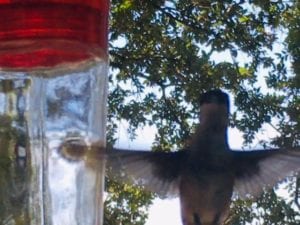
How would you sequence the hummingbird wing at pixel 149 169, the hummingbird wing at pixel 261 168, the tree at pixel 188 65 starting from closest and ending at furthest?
the hummingbird wing at pixel 149 169, the hummingbird wing at pixel 261 168, the tree at pixel 188 65

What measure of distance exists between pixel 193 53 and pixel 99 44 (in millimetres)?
2841

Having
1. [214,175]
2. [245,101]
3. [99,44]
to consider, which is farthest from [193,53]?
[99,44]

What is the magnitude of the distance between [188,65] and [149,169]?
2551mm

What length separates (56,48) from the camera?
1.45 meters

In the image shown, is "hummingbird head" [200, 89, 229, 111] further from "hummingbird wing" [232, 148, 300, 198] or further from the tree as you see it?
the tree

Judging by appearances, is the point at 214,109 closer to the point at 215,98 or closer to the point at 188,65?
the point at 215,98

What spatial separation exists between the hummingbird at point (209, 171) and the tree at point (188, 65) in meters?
2.08

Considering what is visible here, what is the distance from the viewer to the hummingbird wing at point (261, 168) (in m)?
1.88

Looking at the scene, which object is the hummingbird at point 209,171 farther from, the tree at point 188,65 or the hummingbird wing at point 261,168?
the tree at point 188,65

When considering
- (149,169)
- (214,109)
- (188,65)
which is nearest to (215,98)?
(214,109)

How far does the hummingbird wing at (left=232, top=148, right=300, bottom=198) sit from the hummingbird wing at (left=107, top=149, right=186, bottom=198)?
0.12 meters

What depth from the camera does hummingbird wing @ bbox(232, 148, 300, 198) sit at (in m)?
1.88

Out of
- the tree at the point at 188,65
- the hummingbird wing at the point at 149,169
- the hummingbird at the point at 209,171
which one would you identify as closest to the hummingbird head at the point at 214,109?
the hummingbird at the point at 209,171

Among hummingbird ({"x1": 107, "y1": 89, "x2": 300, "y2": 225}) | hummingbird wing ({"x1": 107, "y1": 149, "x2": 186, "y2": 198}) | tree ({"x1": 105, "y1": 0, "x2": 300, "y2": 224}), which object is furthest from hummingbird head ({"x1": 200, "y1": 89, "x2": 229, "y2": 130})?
tree ({"x1": 105, "y1": 0, "x2": 300, "y2": 224})
